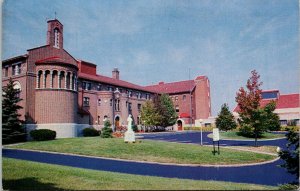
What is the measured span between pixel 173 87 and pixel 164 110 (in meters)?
7.33

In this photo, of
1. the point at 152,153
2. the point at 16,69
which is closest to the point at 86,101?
the point at 16,69

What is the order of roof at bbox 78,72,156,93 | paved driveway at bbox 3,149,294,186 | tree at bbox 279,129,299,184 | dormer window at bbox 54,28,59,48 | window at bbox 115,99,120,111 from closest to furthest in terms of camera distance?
tree at bbox 279,129,299,184
paved driveway at bbox 3,149,294,186
dormer window at bbox 54,28,59,48
roof at bbox 78,72,156,93
window at bbox 115,99,120,111

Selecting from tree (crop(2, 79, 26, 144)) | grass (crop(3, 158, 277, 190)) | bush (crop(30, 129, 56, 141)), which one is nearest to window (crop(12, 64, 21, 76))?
tree (crop(2, 79, 26, 144))

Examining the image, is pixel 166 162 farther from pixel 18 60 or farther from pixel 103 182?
pixel 18 60

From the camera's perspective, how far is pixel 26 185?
8.44m

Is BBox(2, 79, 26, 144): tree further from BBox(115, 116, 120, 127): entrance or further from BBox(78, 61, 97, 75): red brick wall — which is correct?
BBox(115, 116, 120, 127): entrance

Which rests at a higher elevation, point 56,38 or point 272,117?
point 56,38

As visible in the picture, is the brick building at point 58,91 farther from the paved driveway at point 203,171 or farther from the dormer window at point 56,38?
the paved driveway at point 203,171

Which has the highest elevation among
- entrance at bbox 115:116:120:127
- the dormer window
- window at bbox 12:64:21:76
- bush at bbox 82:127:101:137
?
the dormer window

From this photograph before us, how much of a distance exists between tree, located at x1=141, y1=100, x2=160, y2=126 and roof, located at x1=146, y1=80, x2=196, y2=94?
8.33 m

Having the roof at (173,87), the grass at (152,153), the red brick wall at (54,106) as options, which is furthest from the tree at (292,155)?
the roof at (173,87)

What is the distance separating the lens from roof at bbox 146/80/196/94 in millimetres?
42344

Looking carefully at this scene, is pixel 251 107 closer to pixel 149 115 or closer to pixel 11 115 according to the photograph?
pixel 149 115

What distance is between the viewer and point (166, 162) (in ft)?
47.9
